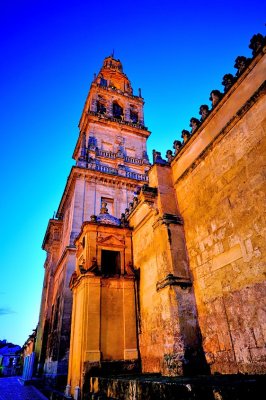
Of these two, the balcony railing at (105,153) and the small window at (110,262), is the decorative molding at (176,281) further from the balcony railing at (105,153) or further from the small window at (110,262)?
the balcony railing at (105,153)

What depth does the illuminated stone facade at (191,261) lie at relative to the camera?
5.41m

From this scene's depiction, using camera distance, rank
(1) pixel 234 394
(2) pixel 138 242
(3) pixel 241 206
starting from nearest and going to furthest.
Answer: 1. (1) pixel 234 394
2. (3) pixel 241 206
3. (2) pixel 138 242

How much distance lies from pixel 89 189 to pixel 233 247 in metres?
15.0

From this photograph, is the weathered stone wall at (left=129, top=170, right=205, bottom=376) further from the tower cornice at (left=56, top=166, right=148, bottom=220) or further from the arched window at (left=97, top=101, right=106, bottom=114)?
the arched window at (left=97, top=101, right=106, bottom=114)

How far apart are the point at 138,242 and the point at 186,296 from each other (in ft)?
13.2

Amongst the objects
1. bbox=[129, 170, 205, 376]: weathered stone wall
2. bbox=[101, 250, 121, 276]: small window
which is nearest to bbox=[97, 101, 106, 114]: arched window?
bbox=[129, 170, 205, 376]: weathered stone wall

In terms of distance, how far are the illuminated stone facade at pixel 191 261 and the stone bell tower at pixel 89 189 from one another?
556 centimetres

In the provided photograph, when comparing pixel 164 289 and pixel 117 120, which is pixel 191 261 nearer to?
pixel 164 289

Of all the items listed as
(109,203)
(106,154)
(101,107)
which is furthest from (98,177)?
(101,107)

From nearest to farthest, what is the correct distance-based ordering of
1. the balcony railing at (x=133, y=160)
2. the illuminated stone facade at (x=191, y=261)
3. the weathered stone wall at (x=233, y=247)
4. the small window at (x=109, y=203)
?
the weathered stone wall at (x=233, y=247)
the illuminated stone facade at (x=191, y=261)
the small window at (x=109, y=203)
the balcony railing at (x=133, y=160)

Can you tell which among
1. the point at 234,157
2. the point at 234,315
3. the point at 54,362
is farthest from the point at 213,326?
the point at 54,362

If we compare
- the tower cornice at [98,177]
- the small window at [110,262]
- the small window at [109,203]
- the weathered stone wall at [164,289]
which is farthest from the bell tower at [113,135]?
the weathered stone wall at [164,289]

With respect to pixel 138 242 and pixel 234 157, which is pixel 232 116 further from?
pixel 138 242

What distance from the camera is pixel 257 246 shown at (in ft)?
17.0
